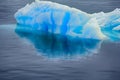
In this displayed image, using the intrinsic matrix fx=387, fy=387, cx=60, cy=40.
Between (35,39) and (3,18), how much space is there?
6.50m

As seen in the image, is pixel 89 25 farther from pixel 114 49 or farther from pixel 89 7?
pixel 89 7

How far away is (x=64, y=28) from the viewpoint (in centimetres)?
1931

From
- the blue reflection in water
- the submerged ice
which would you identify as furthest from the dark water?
the submerged ice

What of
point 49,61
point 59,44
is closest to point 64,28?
point 59,44

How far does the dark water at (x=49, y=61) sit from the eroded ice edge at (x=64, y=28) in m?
0.05

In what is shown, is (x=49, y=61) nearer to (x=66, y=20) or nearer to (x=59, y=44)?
(x=59, y=44)

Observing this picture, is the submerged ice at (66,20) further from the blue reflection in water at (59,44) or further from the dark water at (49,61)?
the dark water at (49,61)

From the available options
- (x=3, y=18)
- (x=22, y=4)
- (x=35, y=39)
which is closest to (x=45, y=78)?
(x=35, y=39)

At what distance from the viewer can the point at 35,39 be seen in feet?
60.0

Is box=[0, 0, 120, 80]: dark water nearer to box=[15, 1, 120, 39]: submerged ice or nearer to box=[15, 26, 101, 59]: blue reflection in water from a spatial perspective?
box=[15, 26, 101, 59]: blue reflection in water

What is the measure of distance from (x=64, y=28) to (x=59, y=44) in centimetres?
209

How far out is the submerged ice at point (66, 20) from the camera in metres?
18.4

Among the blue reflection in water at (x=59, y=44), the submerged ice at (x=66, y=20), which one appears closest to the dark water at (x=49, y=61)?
the blue reflection in water at (x=59, y=44)

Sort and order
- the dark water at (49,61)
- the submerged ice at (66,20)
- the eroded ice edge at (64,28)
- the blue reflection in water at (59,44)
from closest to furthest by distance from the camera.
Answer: the dark water at (49,61) → the blue reflection in water at (59,44) → the eroded ice edge at (64,28) → the submerged ice at (66,20)
